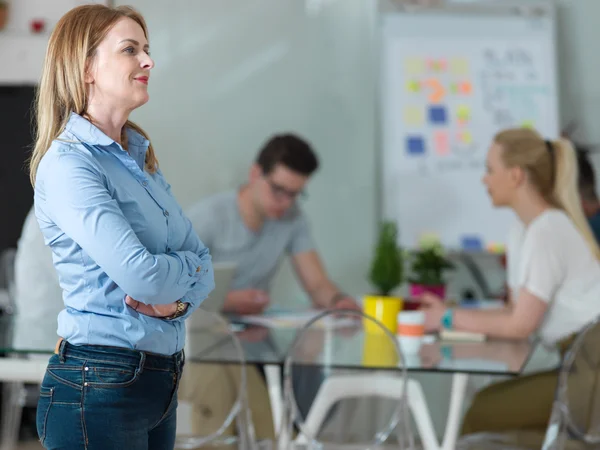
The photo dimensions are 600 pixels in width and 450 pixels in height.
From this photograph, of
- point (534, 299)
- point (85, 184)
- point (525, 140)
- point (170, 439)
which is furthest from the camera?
point (525, 140)

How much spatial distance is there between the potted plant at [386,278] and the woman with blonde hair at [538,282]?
0.17 metres

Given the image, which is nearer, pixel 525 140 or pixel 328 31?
pixel 525 140

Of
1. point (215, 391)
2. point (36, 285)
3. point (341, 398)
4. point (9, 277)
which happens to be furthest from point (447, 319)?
point (9, 277)

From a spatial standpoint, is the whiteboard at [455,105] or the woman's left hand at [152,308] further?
the whiteboard at [455,105]

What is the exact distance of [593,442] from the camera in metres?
2.56

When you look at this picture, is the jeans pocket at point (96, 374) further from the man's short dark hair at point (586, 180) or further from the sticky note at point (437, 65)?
the sticky note at point (437, 65)

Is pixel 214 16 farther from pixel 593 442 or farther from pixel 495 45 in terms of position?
pixel 593 442

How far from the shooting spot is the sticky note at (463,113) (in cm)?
453

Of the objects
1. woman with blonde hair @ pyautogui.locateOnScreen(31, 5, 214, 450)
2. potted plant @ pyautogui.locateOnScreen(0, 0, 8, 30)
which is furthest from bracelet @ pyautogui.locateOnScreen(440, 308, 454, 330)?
potted plant @ pyautogui.locateOnScreen(0, 0, 8, 30)

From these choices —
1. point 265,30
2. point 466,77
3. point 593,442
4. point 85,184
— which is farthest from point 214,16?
point 85,184

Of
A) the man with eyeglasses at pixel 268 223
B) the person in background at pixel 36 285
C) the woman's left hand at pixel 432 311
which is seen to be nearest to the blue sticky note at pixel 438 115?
the man with eyeglasses at pixel 268 223

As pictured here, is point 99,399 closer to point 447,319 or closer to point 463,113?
point 447,319

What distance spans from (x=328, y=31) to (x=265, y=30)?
0.34 metres

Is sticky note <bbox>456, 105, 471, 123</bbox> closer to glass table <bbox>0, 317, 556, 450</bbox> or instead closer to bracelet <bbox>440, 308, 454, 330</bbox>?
bracelet <bbox>440, 308, 454, 330</bbox>
